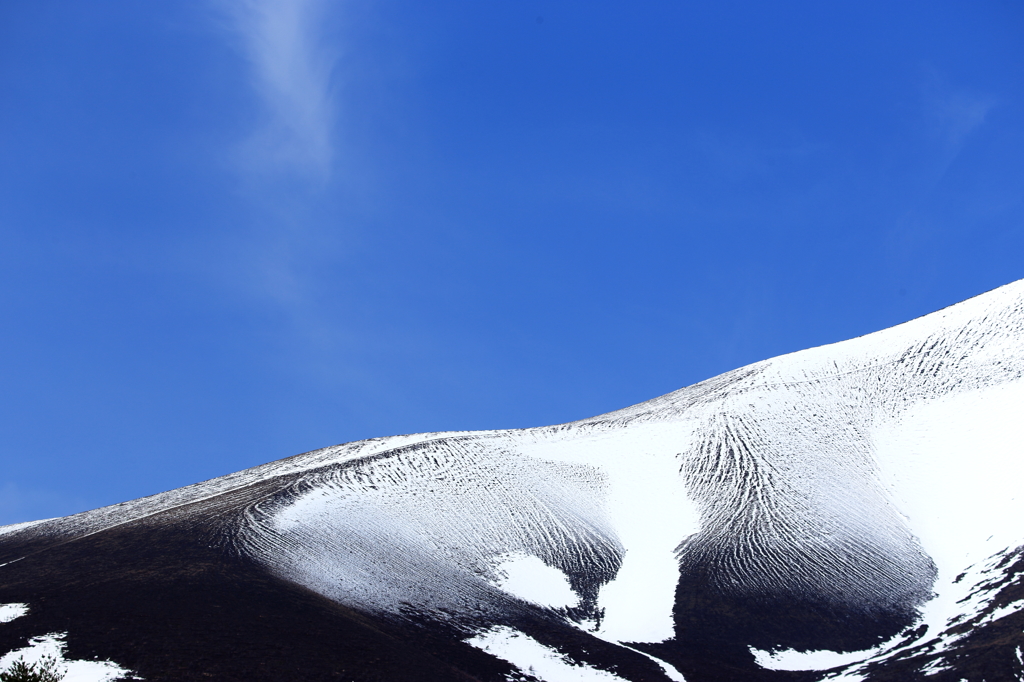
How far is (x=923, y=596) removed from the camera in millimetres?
39531

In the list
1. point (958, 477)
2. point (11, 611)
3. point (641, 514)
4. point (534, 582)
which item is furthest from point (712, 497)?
point (11, 611)

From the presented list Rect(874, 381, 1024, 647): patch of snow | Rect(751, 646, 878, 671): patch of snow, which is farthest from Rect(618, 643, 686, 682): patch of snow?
Rect(874, 381, 1024, 647): patch of snow

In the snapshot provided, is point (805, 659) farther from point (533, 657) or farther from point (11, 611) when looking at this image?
point (11, 611)

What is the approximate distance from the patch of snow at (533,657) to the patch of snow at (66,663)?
13335mm

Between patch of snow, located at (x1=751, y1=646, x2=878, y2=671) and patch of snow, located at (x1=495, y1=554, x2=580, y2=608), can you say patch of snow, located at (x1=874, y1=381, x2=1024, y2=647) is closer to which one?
patch of snow, located at (x1=751, y1=646, x2=878, y2=671)

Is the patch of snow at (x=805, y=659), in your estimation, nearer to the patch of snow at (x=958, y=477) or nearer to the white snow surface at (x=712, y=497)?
the white snow surface at (x=712, y=497)

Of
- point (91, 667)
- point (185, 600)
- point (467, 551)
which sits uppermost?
point (467, 551)

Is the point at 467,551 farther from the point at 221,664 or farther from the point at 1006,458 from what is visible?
the point at 1006,458

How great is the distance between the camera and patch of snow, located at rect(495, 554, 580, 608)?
3834 centimetres

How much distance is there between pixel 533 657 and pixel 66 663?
1622 cm

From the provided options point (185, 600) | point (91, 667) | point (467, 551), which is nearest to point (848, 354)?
point (467, 551)

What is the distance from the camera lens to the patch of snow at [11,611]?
27.5 metres

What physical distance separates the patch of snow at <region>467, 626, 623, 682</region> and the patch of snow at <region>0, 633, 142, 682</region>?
43.8 feet

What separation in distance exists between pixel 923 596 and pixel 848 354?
92.5 ft
